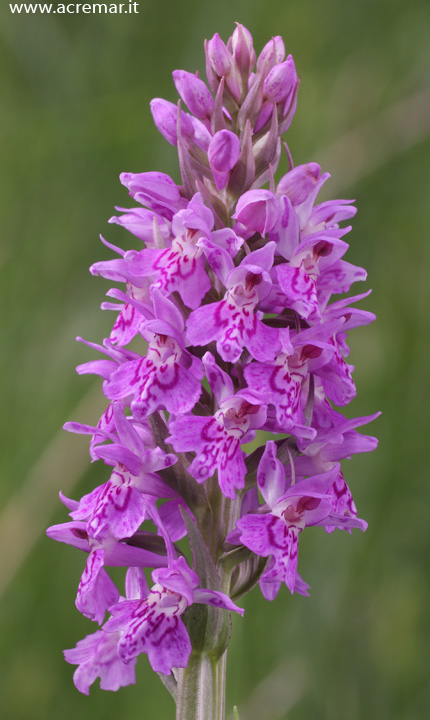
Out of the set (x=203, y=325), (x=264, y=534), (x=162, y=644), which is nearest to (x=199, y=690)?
(x=162, y=644)

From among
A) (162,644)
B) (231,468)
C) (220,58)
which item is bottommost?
(162,644)

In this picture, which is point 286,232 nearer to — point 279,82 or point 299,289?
point 299,289

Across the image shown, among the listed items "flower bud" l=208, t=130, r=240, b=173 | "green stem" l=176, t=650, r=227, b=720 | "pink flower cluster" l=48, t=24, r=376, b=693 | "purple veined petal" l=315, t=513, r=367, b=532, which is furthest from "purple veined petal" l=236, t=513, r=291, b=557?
"flower bud" l=208, t=130, r=240, b=173

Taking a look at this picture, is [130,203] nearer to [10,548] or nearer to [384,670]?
[10,548]

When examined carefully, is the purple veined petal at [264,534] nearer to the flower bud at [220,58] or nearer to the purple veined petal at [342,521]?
the purple veined petal at [342,521]

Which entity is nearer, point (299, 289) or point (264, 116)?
point (299, 289)

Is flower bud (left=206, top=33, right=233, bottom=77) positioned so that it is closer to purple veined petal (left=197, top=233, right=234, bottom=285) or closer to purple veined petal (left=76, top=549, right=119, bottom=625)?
purple veined petal (left=197, top=233, right=234, bottom=285)
